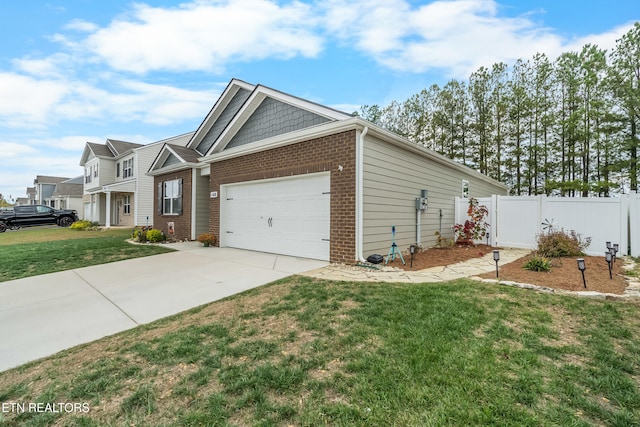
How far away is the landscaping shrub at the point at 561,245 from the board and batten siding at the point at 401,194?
9.77 feet

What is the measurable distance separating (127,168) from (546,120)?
30171mm

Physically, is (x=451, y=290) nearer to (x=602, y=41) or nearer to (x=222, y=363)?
(x=222, y=363)

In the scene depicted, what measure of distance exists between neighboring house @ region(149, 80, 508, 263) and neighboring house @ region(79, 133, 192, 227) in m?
10.4

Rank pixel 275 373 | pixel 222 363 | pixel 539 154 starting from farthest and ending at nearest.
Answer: pixel 539 154
pixel 222 363
pixel 275 373

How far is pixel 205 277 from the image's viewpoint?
19.0 feet

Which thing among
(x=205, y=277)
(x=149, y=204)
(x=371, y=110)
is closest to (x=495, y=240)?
(x=205, y=277)

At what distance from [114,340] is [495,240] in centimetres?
1047

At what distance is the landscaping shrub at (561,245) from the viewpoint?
22.8 ft

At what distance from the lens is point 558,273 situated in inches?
208

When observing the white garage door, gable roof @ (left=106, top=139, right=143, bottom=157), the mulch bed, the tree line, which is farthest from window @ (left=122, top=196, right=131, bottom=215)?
the mulch bed

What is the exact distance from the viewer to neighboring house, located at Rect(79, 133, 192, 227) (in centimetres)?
2045

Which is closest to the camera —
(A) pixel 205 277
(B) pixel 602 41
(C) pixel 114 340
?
(C) pixel 114 340

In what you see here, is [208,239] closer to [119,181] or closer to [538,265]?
[538,265]

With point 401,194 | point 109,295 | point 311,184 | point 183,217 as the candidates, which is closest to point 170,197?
point 183,217
